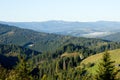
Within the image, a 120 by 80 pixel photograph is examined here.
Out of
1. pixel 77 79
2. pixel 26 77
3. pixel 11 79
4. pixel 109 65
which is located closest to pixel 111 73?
pixel 109 65


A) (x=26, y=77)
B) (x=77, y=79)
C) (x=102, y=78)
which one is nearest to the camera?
(x=102, y=78)

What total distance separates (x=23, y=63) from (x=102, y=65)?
31.5ft

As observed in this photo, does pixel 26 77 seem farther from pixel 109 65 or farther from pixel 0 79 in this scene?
pixel 109 65

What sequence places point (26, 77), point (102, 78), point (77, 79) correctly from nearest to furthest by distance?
point (102, 78) < point (26, 77) < point (77, 79)

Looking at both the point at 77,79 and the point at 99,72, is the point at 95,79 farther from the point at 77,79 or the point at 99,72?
the point at 77,79

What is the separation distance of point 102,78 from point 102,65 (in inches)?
59.0

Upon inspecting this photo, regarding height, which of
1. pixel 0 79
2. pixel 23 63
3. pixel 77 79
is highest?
pixel 23 63

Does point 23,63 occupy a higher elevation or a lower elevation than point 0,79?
higher

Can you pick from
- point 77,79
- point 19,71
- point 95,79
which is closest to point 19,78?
point 19,71

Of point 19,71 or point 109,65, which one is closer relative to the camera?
point 109,65

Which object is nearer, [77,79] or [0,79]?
[0,79]

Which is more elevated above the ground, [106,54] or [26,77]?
[106,54]

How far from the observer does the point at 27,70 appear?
117ft

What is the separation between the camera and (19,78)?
35781mm
